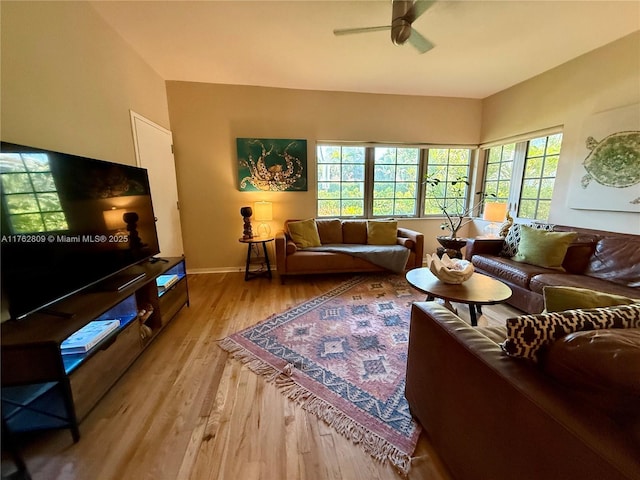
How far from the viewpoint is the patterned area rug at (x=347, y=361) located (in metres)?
1.32

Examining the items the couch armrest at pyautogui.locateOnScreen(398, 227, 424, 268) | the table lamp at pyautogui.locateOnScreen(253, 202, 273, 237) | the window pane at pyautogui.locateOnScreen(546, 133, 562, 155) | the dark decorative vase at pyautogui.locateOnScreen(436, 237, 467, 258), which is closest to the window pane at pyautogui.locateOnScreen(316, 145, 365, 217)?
the table lamp at pyautogui.locateOnScreen(253, 202, 273, 237)

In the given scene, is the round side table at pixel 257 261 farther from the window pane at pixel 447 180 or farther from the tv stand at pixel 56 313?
the window pane at pixel 447 180

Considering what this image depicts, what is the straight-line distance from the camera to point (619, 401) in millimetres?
636

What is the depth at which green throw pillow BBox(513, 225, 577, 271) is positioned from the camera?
2.47m

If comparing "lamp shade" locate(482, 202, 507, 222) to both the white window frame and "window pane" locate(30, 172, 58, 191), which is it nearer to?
the white window frame

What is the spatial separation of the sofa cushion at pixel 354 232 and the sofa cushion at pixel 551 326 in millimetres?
3029

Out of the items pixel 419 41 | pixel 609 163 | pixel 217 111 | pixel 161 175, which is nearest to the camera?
pixel 419 41

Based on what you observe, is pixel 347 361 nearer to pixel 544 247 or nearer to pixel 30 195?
pixel 30 195

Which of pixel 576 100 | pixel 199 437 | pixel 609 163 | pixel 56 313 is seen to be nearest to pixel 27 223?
pixel 56 313

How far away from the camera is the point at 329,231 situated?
150 inches

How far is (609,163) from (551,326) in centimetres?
282

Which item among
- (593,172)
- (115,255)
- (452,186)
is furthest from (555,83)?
(115,255)

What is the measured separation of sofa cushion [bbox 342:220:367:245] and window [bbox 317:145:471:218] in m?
0.30

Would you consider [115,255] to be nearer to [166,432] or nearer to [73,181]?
[73,181]
